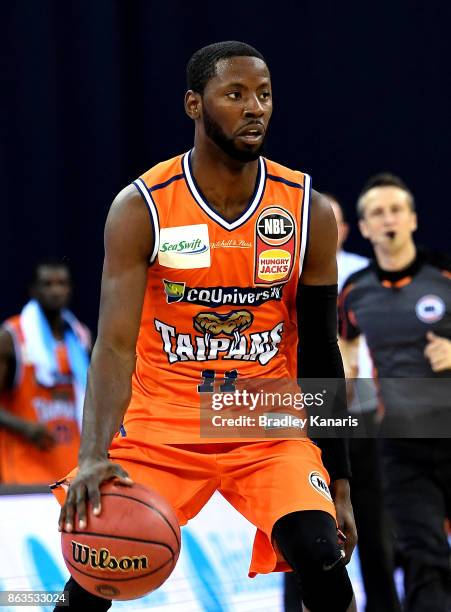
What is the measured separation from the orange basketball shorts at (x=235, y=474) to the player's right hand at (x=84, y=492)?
299mm

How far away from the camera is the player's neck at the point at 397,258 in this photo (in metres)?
5.91

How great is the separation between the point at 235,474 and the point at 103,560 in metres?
0.60

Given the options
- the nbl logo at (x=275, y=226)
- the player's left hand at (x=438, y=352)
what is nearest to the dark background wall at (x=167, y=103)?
the player's left hand at (x=438, y=352)

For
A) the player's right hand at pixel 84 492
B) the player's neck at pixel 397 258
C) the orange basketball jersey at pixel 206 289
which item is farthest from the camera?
the player's neck at pixel 397 258

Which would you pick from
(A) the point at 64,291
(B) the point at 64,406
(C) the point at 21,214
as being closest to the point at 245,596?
(B) the point at 64,406

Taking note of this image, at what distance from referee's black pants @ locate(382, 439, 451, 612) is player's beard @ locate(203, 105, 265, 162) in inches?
90.5

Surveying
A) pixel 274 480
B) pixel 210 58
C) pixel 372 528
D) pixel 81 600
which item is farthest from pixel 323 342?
pixel 372 528

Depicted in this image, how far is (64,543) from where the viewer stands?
3.40m

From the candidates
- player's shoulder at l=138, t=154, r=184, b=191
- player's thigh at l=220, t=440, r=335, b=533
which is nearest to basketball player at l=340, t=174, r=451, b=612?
player's thigh at l=220, t=440, r=335, b=533

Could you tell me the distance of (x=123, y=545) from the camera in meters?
3.35

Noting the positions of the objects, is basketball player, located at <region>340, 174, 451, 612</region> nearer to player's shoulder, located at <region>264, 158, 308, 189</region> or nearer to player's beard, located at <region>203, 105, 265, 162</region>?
player's shoulder, located at <region>264, 158, 308, 189</region>

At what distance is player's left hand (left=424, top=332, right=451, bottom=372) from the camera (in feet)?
18.4

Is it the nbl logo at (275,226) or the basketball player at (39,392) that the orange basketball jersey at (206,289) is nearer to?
the nbl logo at (275,226)

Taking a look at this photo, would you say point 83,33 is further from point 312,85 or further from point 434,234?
point 434,234
